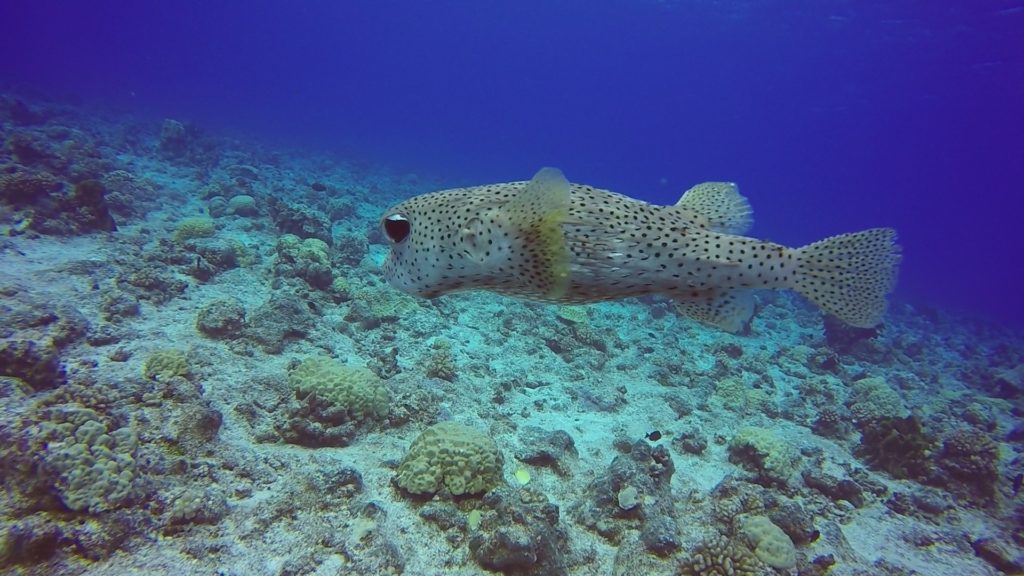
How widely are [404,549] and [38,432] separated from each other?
3842 millimetres

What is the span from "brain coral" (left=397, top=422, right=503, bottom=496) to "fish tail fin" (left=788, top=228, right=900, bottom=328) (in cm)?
422

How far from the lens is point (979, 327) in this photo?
32.3 metres

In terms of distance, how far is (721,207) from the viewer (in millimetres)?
4293

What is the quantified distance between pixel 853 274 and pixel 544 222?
289 centimetres

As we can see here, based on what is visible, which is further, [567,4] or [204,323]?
[567,4]

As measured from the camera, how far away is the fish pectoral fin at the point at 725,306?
393 centimetres

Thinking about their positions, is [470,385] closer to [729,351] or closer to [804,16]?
[729,351]

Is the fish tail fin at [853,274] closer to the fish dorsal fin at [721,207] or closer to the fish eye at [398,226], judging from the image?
the fish dorsal fin at [721,207]

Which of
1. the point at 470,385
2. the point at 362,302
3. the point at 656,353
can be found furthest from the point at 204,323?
the point at 656,353

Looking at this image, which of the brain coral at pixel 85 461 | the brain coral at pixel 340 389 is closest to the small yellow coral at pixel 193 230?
the brain coral at pixel 340 389

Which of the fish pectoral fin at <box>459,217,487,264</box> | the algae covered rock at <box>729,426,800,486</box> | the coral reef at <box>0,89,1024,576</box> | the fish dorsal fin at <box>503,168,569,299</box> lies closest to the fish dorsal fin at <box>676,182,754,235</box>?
the fish dorsal fin at <box>503,168,569,299</box>

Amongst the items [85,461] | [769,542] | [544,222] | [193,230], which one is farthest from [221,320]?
[769,542]

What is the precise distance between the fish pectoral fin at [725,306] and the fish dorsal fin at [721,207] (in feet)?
1.97

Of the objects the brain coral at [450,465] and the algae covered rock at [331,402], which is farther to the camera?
the algae covered rock at [331,402]
